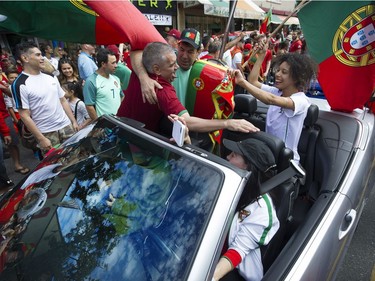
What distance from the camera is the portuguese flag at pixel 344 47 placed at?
2.75 meters

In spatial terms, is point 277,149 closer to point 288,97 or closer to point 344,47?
point 288,97

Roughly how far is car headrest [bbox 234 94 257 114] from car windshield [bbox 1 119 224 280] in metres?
0.99

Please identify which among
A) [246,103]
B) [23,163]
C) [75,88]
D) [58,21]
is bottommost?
[23,163]

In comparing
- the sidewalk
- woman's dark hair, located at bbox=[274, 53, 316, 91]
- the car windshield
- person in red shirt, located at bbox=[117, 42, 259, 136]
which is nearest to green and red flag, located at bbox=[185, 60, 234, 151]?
person in red shirt, located at bbox=[117, 42, 259, 136]

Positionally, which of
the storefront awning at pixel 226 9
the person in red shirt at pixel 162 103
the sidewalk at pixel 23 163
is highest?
the storefront awning at pixel 226 9

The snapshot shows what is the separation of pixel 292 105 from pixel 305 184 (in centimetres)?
67

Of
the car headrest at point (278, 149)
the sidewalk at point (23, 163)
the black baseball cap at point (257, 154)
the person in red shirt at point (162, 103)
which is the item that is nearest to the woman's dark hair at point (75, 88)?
the sidewalk at point (23, 163)

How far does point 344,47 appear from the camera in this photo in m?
2.95

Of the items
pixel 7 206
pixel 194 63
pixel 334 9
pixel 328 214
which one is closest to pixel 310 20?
pixel 334 9

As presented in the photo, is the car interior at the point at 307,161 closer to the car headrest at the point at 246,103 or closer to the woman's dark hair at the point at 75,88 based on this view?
the car headrest at the point at 246,103

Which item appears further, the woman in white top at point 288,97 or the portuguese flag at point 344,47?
the portuguese flag at point 344,47

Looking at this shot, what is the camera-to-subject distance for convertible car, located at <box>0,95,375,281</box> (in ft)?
3.43

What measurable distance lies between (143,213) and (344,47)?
2774 millimetres

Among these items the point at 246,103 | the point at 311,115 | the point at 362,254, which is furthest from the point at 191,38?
the point at 362,254
